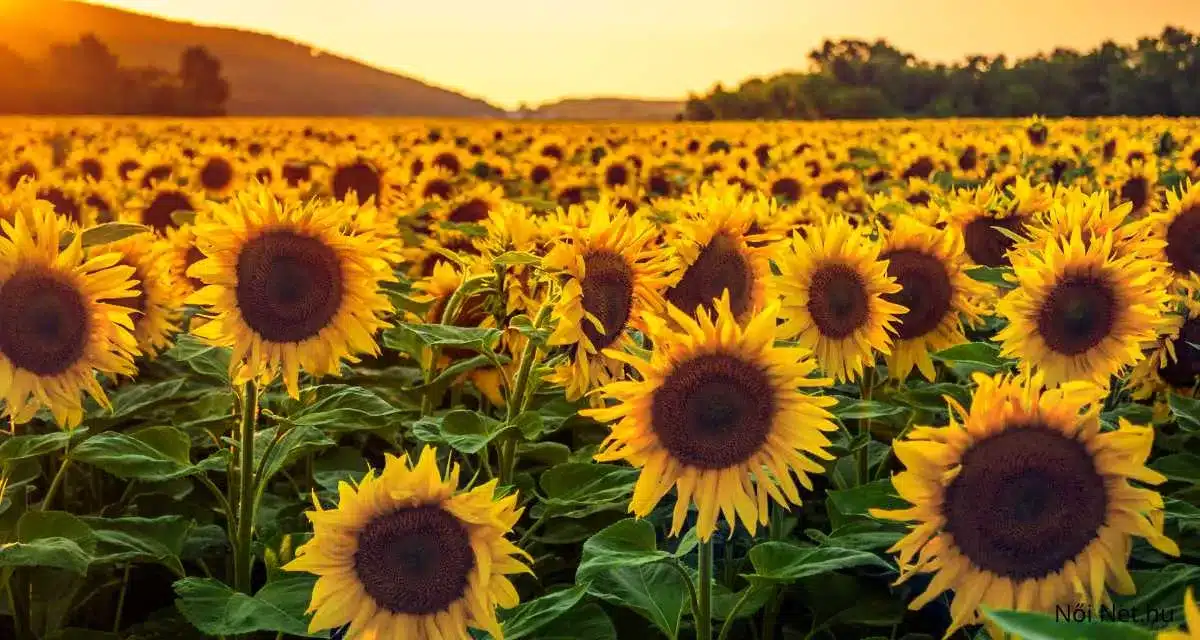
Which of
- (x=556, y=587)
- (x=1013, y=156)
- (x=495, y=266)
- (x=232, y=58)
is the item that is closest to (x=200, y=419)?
(x=495, y=266)

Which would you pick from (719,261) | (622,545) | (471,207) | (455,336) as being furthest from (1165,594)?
(471,207)

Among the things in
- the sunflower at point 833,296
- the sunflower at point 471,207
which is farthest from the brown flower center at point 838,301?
the sunflower at point 471,207

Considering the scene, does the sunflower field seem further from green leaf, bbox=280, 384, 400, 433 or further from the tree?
the tree

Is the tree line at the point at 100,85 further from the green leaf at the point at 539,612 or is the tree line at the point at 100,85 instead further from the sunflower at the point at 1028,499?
Result: the sunflower at the point at 1028,499

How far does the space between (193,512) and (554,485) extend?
1761 millimetres

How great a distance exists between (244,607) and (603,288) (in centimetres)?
129

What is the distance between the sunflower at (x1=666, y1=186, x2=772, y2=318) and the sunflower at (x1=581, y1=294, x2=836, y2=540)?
100 centimetres

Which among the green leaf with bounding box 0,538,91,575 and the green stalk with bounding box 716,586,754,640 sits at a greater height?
the green leaf with bounding box 0,538,91,575

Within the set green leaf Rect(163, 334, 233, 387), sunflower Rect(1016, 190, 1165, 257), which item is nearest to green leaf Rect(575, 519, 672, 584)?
green leaf Rect(163, 334, 233, 387)

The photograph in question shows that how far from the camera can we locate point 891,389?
4.21 meters

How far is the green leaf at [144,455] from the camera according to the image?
11.0 feet

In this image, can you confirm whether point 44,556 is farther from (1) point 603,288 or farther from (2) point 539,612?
(1) point 603,288

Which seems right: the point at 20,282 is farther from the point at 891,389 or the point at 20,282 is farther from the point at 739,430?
the point at 891,389

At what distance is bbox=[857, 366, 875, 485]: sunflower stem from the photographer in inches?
150
